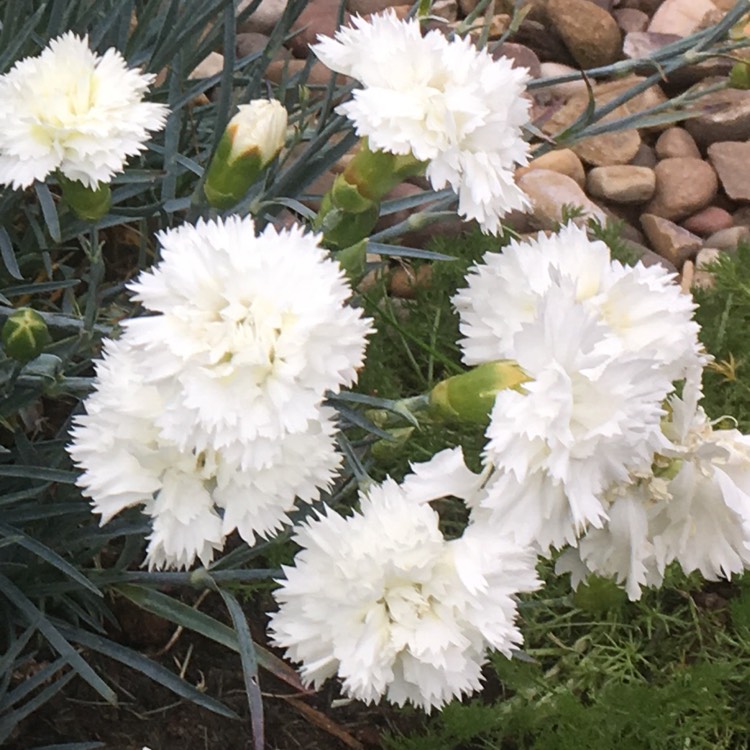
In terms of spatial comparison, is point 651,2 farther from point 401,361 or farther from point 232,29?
point 232,29

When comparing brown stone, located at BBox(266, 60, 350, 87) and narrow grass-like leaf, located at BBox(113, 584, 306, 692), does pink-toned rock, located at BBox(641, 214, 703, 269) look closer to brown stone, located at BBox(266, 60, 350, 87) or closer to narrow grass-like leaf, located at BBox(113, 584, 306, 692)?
brown stone, located at BBox(266, 60, 350, 87)

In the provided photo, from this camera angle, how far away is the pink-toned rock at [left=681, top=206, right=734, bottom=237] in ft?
5.20

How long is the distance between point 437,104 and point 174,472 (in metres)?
0.29

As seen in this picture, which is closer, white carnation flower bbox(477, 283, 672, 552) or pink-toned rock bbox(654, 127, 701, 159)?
white carnation flower bbox(477, 283, 672, 552)

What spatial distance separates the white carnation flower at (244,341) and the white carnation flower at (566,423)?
0.31 ft

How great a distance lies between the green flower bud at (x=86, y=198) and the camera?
28.0 inches

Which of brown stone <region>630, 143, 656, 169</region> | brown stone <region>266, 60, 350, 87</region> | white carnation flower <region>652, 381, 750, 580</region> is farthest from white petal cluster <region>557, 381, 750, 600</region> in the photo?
brown stone <region>630, 143, 656, 169</region>

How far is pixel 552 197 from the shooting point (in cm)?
149

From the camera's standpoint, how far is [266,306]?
0.49 metres

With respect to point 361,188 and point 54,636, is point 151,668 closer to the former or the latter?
point 54,636

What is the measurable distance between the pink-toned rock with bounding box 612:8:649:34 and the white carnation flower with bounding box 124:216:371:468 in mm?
1497

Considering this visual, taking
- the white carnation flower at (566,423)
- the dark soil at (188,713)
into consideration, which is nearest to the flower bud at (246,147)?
the white carnation flower at (566,423)

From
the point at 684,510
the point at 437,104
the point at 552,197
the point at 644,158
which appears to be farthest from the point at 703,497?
the point at 644,158

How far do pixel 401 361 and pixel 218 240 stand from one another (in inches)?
31.7
